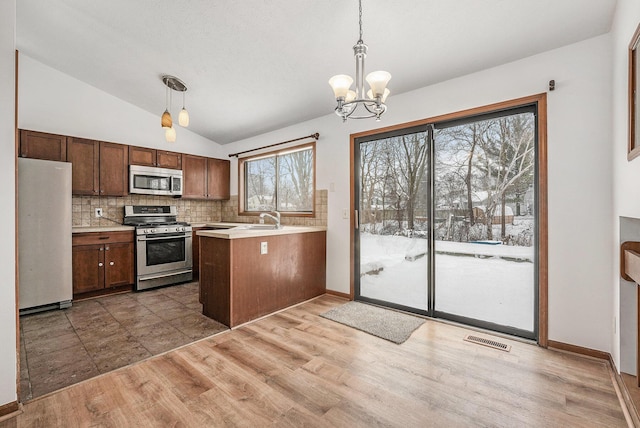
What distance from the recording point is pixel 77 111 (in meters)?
4.00

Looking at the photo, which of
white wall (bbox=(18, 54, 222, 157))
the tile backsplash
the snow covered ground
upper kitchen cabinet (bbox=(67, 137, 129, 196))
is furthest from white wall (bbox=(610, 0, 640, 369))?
upper kitchen cabinet (bbox=(67, 137, 129, 196))

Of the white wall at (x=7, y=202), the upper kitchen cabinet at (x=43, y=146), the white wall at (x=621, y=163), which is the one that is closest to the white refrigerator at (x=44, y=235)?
the upper kitchen cabinet at (x=43, y=146)

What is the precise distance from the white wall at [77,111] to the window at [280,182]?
1379mm

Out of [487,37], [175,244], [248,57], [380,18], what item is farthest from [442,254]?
[175,244]

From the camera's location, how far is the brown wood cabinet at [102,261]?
11.9 ft

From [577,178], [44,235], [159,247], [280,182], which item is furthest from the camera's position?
[280,182]

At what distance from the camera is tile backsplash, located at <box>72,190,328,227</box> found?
4.02 m

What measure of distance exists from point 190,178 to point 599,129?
16.8 ft

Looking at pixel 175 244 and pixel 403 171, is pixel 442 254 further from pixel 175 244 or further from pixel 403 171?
pixel 175 244

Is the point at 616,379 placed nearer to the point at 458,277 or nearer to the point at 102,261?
the point at 458,277

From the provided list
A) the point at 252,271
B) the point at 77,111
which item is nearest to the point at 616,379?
the point at 252,271

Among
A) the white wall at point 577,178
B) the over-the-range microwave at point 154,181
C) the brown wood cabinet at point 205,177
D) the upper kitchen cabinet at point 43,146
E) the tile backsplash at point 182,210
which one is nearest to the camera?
the white wall at point 577,178

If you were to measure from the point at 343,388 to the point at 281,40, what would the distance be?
9.37ft

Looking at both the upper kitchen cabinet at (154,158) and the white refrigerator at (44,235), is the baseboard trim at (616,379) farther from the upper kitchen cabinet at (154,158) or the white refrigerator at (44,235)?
the upper kitchen cabinet at (154,158)
